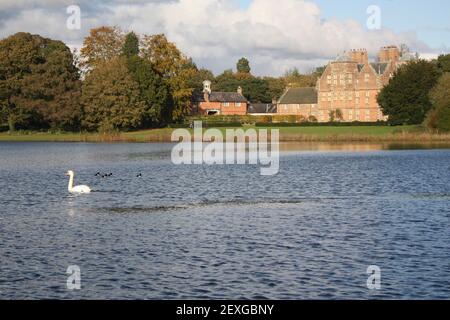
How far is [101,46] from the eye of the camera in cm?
10850

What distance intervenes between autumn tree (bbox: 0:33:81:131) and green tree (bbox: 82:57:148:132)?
74.9 inches

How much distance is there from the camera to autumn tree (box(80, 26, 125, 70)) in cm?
10662

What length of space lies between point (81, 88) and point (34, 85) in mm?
6337

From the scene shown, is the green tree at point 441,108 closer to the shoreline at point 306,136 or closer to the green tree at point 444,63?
the shoreline at point 306,136

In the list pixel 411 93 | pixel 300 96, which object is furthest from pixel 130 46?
pixel 300 96

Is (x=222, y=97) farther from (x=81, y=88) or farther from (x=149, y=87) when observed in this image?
(x=81, y=88)

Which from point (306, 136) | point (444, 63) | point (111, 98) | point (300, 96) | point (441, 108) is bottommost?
point (306, 136)

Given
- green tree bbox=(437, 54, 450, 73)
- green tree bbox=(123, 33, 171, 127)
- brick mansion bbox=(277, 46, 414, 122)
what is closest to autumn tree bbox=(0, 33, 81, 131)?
green tree bbox=(123, 33, 171, 127)

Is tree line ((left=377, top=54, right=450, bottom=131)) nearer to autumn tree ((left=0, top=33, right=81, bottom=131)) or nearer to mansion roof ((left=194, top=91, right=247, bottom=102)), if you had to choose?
autumn tree ((left=0, top=33, right=81, bottom=131))

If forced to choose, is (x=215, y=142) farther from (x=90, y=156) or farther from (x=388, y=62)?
(x=388, y=62)

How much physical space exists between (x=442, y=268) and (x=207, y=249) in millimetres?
5852

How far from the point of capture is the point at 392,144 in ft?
246

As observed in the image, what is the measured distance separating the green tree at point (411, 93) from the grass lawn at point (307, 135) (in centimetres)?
340
